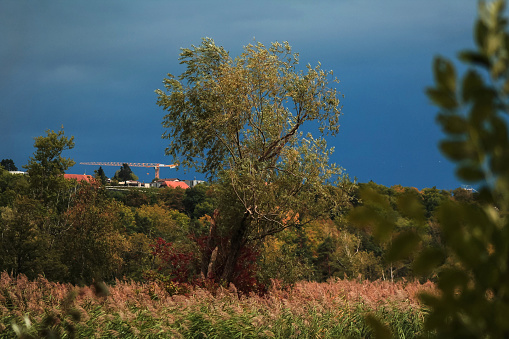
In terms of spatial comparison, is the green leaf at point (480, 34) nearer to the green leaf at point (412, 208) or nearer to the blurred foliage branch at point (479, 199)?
the blurred foliage branch at point (479, 199)

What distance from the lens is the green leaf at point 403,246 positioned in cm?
99

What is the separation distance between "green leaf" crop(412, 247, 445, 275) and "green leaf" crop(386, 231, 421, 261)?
3cm

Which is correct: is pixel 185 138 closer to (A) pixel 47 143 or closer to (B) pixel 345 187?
(B) pixel 345 187

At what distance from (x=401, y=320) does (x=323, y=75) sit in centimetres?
992

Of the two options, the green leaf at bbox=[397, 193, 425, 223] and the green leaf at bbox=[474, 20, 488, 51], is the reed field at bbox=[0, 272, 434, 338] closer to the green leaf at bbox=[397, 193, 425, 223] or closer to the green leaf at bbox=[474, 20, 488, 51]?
the green leaf at bbox=[397, 193, 425, 223]

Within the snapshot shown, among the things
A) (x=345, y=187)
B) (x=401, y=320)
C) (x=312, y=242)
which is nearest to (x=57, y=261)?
(x=345, y=187)

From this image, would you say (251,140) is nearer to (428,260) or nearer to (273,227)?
(273,227)

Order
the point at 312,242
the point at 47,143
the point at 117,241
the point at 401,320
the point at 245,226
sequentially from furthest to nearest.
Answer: the point at 312,242 < the point at 47,143 < the point at 117,241 < the point at 245,226 < the point at 401,320

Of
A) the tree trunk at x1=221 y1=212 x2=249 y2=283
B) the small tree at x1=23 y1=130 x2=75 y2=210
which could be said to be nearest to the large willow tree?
the tree trunk at x1=221 y1=212 x2=249 y2=283

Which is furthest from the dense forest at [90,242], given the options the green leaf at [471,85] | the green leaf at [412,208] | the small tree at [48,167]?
the green leaf at [471,85]

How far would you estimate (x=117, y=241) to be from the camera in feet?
71.5

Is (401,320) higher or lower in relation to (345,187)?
lower

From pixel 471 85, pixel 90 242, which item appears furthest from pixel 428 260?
pixel 90 242

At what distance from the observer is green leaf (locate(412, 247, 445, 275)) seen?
3.19ft
